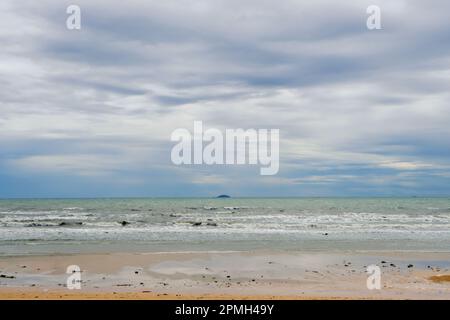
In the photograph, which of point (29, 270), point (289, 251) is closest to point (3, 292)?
point (29, 270)

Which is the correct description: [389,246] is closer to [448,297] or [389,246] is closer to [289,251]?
[289,251]

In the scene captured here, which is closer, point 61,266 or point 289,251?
point 61,266

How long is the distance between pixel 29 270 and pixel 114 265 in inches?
103

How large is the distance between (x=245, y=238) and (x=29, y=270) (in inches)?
521

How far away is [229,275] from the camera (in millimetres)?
14070

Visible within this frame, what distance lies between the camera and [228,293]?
11.4 metres

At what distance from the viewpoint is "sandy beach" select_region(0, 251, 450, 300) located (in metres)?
11.3

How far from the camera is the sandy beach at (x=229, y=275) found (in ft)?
37.1
